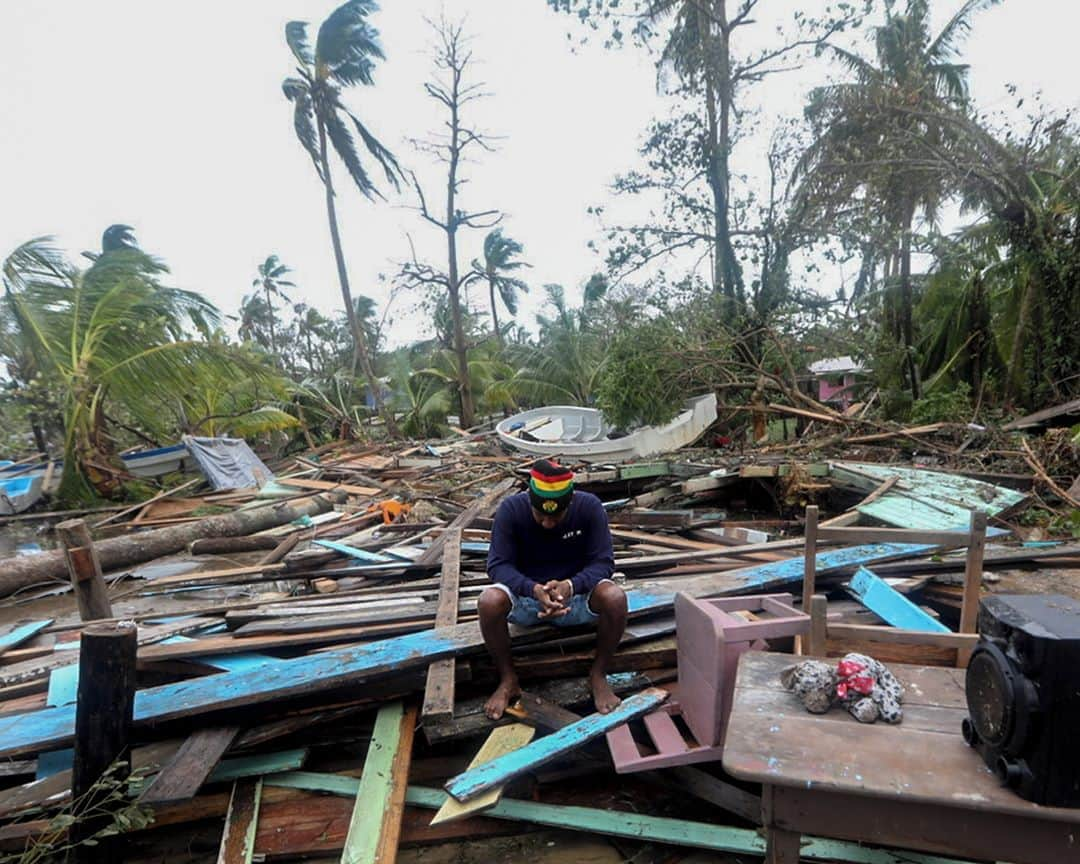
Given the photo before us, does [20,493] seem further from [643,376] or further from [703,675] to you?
[703,675]

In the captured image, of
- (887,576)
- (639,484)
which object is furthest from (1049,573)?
(639,484)

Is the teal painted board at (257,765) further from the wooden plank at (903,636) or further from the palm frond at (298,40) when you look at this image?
the palm frond at (298,40)

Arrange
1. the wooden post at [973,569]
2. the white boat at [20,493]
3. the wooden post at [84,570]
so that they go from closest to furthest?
the wooden post at [973,569] → the wooden post at [84,570] → the white boat at [20,493]

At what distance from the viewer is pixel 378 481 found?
10.1 m

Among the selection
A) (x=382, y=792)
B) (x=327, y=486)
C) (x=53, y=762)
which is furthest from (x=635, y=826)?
(x=327, y=486)

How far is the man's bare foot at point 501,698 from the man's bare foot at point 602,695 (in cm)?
39

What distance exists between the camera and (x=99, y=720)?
2234 millimetres

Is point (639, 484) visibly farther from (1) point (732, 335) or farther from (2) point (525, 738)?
(2) point (525, 738)

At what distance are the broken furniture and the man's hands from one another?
58 centimetres

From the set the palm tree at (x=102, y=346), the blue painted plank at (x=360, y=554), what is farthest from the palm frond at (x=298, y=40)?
the blue painted plank at (x=360, y=554)

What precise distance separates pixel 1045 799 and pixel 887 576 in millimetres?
2561

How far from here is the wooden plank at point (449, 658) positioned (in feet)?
8.11

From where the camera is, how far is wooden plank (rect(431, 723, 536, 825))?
2.19 m

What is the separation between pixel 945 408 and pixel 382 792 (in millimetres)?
11176
